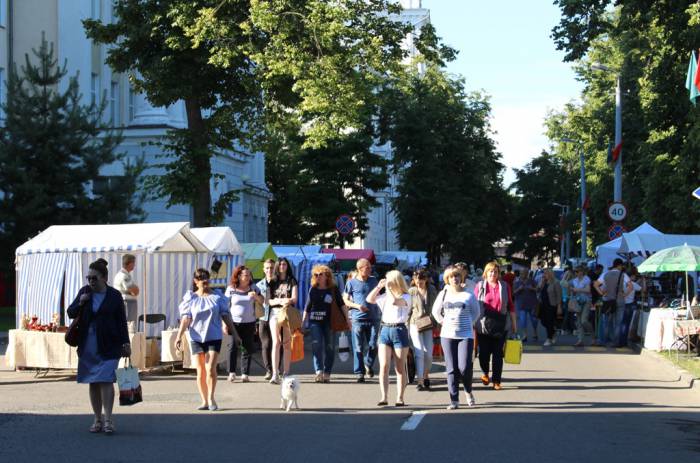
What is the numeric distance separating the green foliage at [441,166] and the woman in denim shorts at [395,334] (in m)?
50.8

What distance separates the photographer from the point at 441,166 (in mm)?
68188

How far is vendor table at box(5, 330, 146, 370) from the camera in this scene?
1845cm

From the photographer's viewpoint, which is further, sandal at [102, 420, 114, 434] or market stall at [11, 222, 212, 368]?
market stall at [11, 222, 212, 368]

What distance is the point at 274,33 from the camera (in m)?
28.4

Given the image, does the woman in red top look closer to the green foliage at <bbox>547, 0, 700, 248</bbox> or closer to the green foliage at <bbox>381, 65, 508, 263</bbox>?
the green foliage at <bbox>547, 0, 700, 248</bbox>

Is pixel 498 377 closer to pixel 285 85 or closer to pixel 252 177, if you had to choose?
pixel 285 85

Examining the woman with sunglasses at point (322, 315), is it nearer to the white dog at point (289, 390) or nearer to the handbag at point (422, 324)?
the handbag at point (422, 324)

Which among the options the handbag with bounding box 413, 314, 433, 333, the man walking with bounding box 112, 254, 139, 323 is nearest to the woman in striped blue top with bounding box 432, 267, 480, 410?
the handbag with bounding box 413, 314, 433, 333

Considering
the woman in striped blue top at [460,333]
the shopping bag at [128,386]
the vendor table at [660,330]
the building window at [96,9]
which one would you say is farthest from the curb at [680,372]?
the building window at [96,9]

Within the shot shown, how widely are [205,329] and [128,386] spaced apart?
179cm

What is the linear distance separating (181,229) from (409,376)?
5625mm

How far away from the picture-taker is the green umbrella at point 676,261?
2364 cm

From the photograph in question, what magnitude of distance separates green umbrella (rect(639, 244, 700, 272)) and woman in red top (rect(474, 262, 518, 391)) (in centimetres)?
813

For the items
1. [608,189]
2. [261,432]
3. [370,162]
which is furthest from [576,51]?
[608,189]
